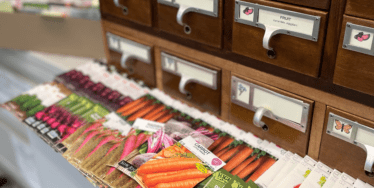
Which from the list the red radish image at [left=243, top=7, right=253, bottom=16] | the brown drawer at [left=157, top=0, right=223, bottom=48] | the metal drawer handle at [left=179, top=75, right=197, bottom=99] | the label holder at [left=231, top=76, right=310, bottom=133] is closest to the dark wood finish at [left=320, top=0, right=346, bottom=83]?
the label holder at [left=231, top=76, right=310, bottom=133]

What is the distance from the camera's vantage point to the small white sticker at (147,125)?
120 cm

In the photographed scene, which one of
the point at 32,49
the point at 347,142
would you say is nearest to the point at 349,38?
the point at 347,142

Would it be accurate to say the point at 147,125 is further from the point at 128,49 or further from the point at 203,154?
the point at 128,49

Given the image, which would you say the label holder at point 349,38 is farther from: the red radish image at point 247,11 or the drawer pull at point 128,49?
the drawer pull at point 128,49

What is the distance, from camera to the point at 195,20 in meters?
1.14

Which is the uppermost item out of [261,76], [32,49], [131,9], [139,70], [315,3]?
[315,3]

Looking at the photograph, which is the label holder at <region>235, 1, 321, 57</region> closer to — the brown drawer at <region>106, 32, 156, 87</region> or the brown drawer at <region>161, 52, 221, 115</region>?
the brown drawer at <region>161, 52, 221, 115</region>

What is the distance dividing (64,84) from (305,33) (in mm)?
1057

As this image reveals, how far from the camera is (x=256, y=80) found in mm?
1076

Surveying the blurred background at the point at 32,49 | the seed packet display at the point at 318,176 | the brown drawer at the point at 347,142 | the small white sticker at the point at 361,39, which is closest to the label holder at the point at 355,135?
the brown drawer at the point at 347,142

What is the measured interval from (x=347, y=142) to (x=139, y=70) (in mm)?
882

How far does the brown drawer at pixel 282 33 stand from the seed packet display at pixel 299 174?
267mm

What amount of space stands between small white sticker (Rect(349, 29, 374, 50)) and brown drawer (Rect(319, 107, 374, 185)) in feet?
0.63

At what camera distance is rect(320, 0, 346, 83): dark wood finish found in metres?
0.81
